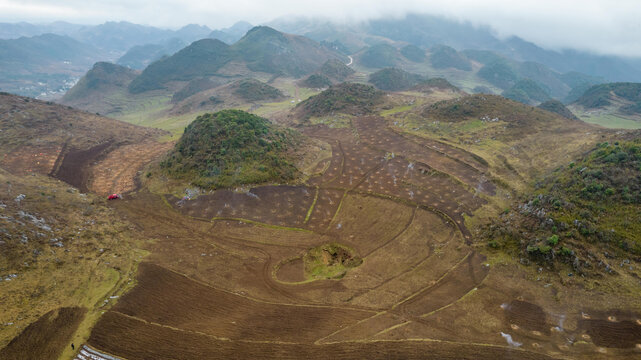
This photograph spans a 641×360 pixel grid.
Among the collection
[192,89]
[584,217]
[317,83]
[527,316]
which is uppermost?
[317,83]

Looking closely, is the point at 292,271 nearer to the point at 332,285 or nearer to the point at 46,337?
the point at 332,285

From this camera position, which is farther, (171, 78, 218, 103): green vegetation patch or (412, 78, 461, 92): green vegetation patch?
(171, 78, 218, 103): green vegetation patch

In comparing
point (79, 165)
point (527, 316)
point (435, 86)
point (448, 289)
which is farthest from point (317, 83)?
point (527, 316)

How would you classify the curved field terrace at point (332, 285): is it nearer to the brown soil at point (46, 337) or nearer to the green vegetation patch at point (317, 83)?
the brown soil at point (46, 337)

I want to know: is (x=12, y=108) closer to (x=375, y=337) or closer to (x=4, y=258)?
(x=4, y=258)

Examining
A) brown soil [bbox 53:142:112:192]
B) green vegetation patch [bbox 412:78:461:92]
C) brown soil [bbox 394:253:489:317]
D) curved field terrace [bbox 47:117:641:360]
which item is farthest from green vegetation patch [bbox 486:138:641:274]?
green vegetation patch [bbox 412:78:461:92]

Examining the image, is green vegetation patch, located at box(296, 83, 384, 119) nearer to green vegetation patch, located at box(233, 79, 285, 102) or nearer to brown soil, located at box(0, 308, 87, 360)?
green vegetation patch, located at box(233, 79, 285, 102)
